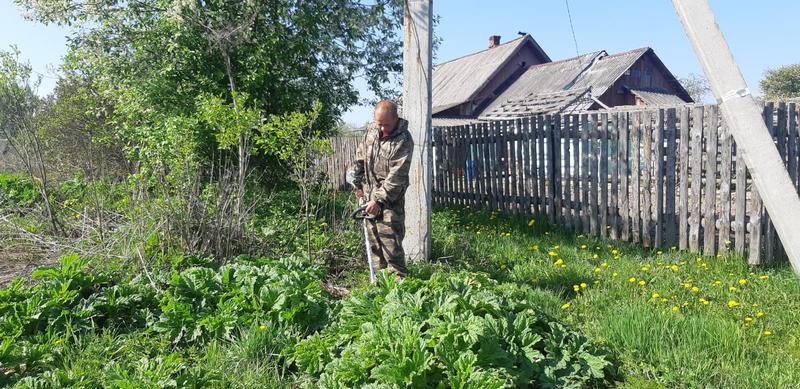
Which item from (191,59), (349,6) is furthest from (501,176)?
(191,59)

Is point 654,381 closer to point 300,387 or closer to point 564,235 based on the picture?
point 300,387

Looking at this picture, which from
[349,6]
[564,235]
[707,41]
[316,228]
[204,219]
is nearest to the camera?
[707,41]

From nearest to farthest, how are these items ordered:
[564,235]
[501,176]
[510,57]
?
[564,235], [501,176], [510,57]

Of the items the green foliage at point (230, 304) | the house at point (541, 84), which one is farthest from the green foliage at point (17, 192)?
the house at point (541, 84)

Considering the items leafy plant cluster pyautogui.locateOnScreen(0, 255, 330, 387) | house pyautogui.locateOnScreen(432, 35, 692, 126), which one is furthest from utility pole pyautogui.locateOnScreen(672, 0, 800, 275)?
house pyautogui.locateOnScreen(432, 35, 692, 126)

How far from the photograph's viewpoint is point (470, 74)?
95.7ft

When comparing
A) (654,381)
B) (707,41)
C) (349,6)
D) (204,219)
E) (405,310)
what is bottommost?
(654,381)

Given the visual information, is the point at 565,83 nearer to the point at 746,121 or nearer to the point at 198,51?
the point at 198,51

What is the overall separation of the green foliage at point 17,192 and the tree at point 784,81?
55624 mm

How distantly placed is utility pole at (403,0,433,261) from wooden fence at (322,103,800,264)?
228 cm

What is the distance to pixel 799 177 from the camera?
5.44m

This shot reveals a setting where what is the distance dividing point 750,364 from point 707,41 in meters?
1.82

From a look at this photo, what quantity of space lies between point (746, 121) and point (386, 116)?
9.31ft

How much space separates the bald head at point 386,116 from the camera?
4.92 meters
